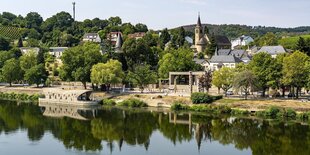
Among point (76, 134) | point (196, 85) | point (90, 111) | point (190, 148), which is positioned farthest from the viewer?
point (196, 85)

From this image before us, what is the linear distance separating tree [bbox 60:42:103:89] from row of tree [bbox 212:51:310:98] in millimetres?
19099

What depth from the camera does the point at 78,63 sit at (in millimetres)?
65062

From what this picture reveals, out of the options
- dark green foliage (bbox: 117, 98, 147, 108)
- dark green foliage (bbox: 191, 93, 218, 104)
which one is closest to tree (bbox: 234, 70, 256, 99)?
dark green foliage (bbox: 191, 93, 218, 104)

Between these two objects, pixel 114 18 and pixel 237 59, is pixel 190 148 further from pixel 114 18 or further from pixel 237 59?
pixel 114 18

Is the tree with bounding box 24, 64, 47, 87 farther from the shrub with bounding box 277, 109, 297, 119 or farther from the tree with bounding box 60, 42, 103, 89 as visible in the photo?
the shrub with bounding box 277, 109, 297, 119

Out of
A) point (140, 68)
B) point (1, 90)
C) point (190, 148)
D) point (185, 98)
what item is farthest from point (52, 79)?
point (190, 148)

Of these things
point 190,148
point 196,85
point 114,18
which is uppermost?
point 114,18

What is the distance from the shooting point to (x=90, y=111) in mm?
52594

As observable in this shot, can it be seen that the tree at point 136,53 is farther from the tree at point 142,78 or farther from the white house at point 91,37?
the white house at point 91,37

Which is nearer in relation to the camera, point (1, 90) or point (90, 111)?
point (90, 111)

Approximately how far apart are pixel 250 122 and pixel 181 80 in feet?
82.1

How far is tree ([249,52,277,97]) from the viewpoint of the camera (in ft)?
171

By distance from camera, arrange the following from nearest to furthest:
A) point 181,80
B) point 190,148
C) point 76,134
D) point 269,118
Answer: point 190,148 < point 76,134 < point 269,118 < point 181,80

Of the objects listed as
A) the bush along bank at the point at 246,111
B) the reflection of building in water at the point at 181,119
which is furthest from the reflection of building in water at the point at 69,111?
the bush along bank at the point at 246,111
